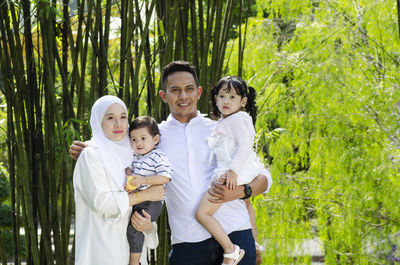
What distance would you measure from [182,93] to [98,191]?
524 millimetres

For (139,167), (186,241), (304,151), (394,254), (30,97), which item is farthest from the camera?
(304,151)

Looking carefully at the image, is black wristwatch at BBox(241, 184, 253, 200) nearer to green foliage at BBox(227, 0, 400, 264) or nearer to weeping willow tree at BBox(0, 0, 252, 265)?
weeping willow tree at BBox(0, 0, 252, 265)

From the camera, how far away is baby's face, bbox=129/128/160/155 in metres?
1.99

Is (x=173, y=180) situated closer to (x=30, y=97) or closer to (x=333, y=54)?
(x=30, y=97)

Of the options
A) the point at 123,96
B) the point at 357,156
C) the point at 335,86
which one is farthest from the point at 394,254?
the point at 123,96

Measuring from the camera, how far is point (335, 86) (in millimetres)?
6066

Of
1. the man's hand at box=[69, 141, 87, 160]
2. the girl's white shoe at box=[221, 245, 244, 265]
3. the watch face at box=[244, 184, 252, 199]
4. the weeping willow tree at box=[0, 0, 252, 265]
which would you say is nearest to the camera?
the man's hand at box=[69, 141, 87, 160]

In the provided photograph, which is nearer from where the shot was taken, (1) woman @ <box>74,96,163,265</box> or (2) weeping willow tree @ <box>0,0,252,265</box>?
(1) woman @ <box>74,96,163,265</box>

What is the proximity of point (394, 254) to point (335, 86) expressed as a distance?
1.69m

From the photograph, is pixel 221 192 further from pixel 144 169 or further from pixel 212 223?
pixel 144 169

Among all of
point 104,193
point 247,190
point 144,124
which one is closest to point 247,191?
point 247,190

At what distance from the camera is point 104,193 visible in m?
1.85

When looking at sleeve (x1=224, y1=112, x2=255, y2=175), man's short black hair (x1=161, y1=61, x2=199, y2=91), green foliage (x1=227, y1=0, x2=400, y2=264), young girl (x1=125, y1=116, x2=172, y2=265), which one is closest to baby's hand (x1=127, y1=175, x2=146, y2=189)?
young girl (x1=125, y1=116, x2=172, y2=265)

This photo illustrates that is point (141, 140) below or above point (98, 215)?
above
